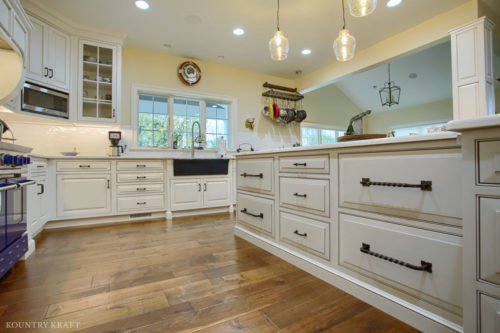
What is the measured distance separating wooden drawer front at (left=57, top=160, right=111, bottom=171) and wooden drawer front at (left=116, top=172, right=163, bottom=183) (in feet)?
0.65

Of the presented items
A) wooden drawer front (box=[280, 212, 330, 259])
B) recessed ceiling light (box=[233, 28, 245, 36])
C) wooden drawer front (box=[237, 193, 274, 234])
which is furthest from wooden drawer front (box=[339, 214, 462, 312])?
recessed ceiling light (box=[233, 28, 245, 36])

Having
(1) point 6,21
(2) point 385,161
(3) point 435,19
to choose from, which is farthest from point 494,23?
(1) point 6,21

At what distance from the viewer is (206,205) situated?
372 cm

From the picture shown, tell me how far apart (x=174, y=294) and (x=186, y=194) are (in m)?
2.32

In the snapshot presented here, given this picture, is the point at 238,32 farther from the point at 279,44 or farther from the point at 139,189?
the point at 139,189

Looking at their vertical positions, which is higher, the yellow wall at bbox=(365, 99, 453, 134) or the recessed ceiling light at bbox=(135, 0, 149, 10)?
the recessed ceiling light at bbox=(135, 0, 149, 10)

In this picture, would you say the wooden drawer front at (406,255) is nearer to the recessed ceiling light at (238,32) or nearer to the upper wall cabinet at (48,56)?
the recessed ceiling light at (238,32)

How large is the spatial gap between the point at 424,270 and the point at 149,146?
12.8ft

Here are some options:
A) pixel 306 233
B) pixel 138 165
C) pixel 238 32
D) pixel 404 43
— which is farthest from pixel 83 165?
pixel 404 43

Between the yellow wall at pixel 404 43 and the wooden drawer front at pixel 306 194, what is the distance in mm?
3177

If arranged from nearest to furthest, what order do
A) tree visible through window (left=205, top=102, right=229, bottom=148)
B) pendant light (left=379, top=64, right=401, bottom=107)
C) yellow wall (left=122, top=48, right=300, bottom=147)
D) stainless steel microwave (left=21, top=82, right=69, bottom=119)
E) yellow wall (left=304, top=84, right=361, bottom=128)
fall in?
1. stainless steel microwave (left=21, top=82, right=69, bottom=119)
2. yellow wall (left=122, top=48, right=300, bottom=147)
3. tree visible through window (left=205, top=102, right=229, bottom=148)
4. pendant light (left=379, top=64, right=401, bottom=107)
5. yellow wall (left=304, top=84, right=361, bottom=128)

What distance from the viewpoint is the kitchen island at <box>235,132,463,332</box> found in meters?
0.94

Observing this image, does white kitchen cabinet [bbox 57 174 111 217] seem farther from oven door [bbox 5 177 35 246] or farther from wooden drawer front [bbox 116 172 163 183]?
oven door [bbox 5 177 35 246]

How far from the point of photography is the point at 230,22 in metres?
3.23
